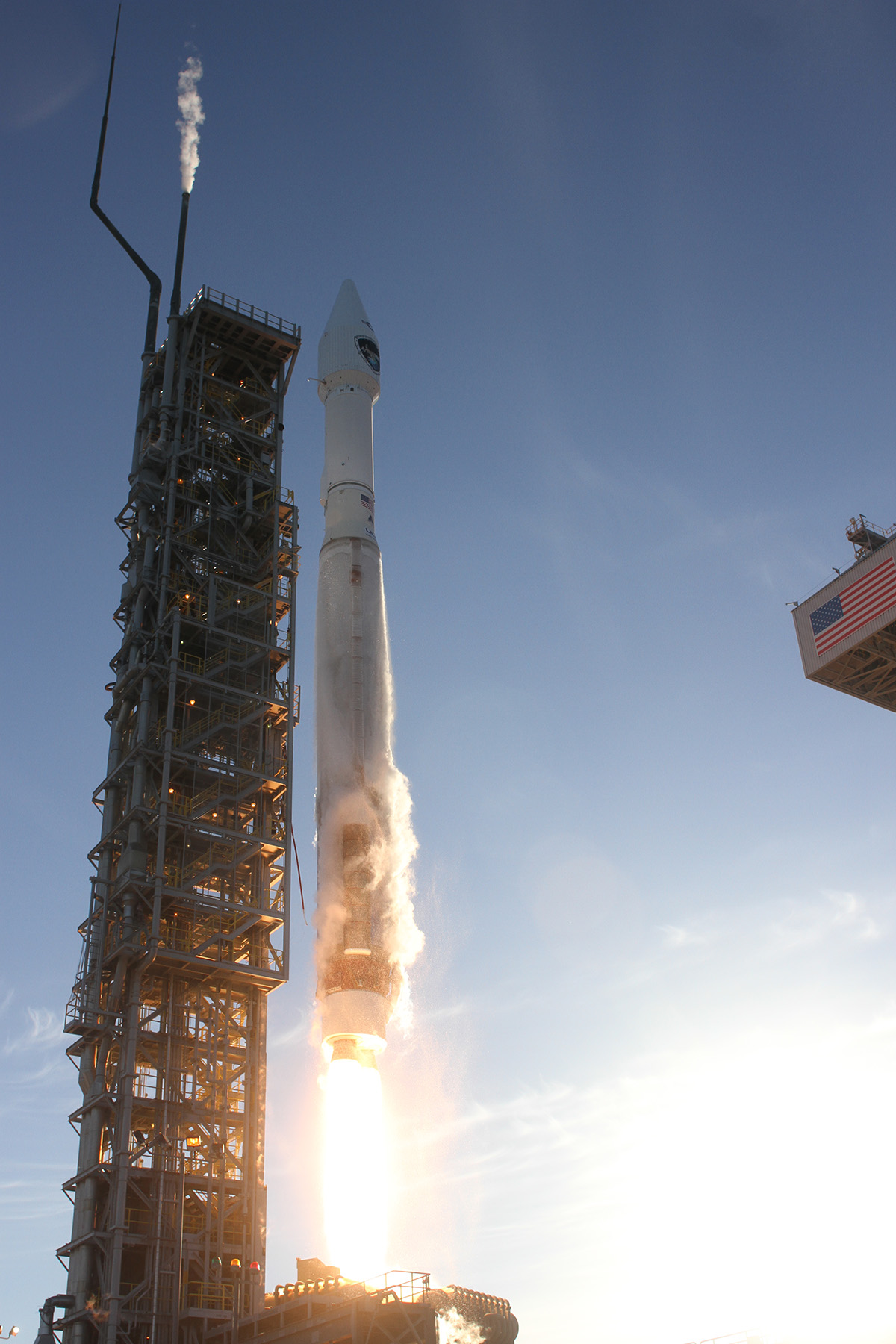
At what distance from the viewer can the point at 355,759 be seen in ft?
163

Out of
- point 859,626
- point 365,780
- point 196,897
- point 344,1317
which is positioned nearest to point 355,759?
point 365,780

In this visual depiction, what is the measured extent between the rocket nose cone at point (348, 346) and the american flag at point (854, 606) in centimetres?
2652

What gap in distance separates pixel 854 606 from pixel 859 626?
1.24 m

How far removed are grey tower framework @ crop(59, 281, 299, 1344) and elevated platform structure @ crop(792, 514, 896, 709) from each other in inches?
1095

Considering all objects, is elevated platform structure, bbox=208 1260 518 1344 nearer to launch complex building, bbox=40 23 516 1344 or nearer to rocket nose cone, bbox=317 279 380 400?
launch complex building, bbox=40 23 516 1344

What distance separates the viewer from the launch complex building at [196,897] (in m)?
44.3

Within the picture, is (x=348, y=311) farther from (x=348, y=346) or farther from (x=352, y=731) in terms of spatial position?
(x=352, y=731)

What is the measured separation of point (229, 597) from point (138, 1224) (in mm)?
26064

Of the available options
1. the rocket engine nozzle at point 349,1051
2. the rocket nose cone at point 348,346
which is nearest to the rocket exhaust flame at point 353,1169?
the rocket engine nozzle at point 349,1051

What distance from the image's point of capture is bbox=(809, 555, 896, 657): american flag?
207ft

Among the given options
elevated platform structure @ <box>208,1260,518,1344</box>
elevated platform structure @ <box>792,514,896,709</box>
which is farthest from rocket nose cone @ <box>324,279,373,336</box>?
elevated platform structure @ <box>208,1260,518,1344</box>

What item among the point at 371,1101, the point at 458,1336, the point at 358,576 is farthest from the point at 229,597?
the point at 458,1336

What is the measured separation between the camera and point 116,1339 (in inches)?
1688

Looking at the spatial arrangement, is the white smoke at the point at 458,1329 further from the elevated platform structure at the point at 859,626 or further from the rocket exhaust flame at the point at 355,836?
the elevated platform structure at the point at 859,626
